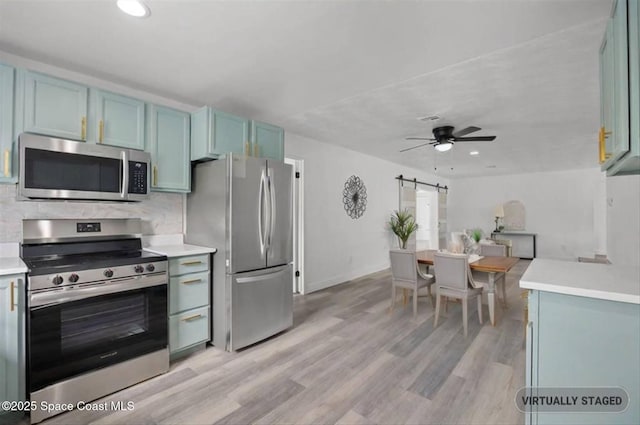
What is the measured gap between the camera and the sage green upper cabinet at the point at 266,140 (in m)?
3.10

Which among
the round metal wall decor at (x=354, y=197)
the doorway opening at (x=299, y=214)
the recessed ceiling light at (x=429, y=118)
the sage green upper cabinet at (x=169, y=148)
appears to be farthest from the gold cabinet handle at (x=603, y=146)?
the round metal wall decor at (x=354, y=197)

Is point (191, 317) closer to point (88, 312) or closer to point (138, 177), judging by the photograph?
point (88, 312)

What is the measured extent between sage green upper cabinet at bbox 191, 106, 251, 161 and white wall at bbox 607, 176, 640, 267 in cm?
405

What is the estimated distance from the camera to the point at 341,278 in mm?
5145

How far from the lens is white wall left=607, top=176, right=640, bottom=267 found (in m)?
3.04

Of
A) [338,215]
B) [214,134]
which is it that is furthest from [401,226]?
[214,134]

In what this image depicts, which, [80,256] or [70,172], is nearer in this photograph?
[70,172]

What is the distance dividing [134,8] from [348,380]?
279 cm

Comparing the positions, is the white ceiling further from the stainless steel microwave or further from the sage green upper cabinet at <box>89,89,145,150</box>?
the stainless steel microwave

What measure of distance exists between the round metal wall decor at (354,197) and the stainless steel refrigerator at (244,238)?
2.32 meters

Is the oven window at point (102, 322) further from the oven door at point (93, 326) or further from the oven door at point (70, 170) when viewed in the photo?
the oven door at point (70, 170)

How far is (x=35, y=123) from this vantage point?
2039mm

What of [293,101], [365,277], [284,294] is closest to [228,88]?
[293,101]

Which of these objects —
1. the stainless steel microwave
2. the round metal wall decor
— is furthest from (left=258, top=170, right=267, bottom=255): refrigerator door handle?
the round metal wall decor
